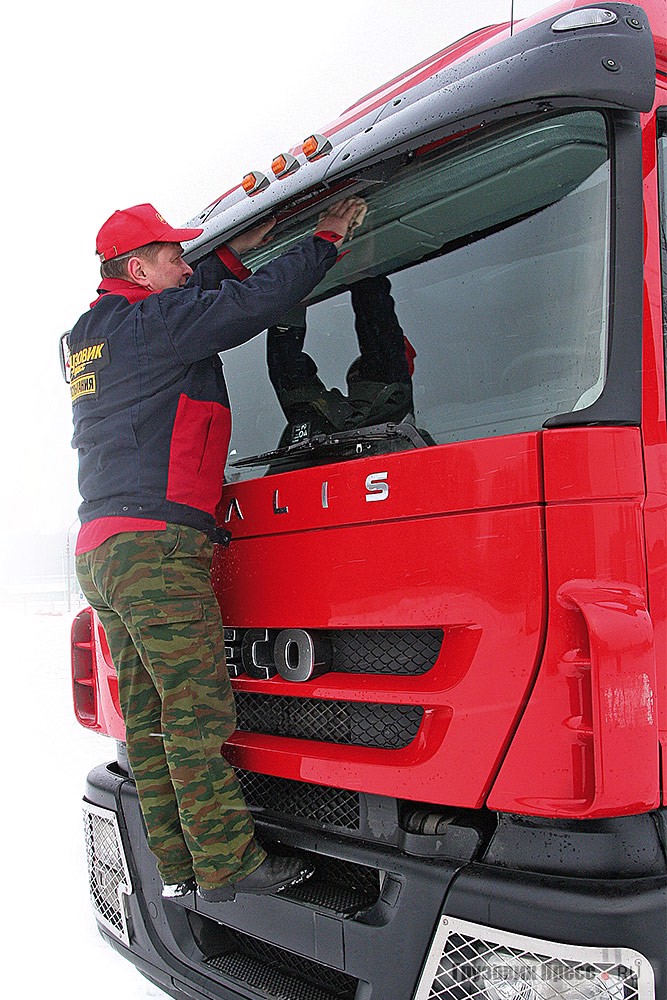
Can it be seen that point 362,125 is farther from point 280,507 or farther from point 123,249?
point 280,507

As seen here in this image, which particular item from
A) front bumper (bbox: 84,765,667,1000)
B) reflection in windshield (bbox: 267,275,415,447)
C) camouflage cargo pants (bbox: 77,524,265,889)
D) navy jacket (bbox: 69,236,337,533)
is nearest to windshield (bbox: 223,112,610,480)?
reflection in windshield (bbox: 267,275,415,447)

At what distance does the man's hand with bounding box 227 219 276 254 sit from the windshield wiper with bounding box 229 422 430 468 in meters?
0.57

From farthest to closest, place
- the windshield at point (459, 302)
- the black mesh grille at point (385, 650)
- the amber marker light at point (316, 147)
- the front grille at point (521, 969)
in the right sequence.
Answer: the amber marker light at point (316, 147) → the black mesh grille at point (385, 650) → the windshield at point (459, 302) → the front grille at point (521, 969)

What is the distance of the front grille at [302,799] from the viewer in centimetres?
216

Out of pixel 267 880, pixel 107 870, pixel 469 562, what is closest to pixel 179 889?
pixel 267 880

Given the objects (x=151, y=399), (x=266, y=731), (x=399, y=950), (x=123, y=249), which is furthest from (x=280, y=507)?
(x=399, y=950)

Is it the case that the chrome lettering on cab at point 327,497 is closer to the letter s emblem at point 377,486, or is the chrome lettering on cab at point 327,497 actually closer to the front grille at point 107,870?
the letter s emblem at point 377,486

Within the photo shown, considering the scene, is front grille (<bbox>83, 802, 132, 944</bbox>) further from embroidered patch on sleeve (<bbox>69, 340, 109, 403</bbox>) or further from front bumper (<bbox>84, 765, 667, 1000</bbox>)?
embroidered patch on sleeve (<bbox>69, 340, 109, 403</bbox>)

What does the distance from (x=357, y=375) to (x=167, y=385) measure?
522 mm

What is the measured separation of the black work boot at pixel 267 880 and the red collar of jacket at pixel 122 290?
151 centimetres

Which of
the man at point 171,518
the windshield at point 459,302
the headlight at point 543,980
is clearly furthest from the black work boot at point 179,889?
the windshield at point 459,302

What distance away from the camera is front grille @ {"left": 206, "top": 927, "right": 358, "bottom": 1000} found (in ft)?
7.26

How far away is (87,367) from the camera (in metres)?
2.34

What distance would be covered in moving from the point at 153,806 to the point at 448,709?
95 cm
